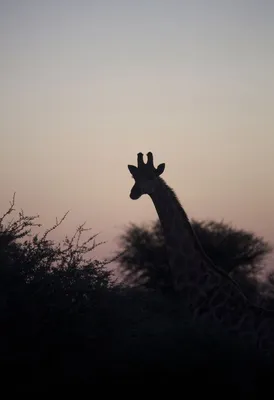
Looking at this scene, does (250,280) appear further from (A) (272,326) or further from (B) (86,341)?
(B) (86,341)

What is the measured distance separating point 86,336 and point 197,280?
10.8 feet

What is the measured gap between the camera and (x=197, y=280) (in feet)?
48.5

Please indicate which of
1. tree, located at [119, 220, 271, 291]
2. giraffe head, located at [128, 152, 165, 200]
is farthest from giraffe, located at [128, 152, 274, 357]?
tree, located at [119, 220, 271, 291]

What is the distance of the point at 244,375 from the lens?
1187 cm

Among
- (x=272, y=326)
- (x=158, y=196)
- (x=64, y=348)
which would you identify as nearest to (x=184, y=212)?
(x=158, y=196)

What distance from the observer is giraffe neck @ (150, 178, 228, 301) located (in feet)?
48.5

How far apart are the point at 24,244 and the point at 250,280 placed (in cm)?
1369

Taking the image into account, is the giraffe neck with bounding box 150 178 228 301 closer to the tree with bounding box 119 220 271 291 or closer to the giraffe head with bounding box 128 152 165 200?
the giraffe head with bounding box 128 152 165 200

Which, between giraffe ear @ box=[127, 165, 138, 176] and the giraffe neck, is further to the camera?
giraffe ear @ box=[127, 165, 138, 176]

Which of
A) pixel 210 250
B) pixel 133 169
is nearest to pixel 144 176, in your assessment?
pixel 133 169

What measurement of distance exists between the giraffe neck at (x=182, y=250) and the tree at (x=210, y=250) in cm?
849

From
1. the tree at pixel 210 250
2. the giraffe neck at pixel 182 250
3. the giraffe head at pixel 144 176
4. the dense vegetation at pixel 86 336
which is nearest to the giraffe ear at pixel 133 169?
the giraffe head at pixel 144 176

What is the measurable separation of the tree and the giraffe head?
7.96m

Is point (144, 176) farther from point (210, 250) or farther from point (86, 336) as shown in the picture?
point (210, 250)
